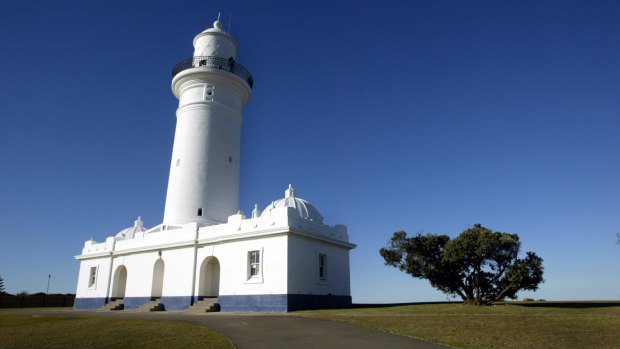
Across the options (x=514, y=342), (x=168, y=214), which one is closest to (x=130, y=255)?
(x=168, y=214)

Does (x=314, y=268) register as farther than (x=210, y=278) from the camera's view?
No

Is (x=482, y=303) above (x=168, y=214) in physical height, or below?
below

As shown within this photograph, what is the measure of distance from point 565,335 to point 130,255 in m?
24.0

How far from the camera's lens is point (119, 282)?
93.2 feet

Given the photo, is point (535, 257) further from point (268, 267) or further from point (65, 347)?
point (65, 347)

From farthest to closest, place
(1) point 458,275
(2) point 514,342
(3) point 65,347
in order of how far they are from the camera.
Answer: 1. (1) point 458,275
2. (2) point 514,342
3. (3) point 65,347

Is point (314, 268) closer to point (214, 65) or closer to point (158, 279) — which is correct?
point (158, 279)

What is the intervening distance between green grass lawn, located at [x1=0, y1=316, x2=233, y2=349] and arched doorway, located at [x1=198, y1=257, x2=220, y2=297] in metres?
8.09

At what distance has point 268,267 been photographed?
20.6m

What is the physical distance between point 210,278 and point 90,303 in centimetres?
1077

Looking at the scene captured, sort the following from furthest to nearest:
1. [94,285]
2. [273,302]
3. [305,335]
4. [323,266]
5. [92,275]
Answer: [92,275], [94,285], [323,266], [273,302], [305,335]

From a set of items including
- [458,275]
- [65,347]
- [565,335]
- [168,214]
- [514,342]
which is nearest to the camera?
[65,347]

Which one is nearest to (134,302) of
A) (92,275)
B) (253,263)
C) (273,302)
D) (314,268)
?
(92,275)

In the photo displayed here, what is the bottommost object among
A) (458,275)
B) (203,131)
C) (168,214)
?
(458,275)
